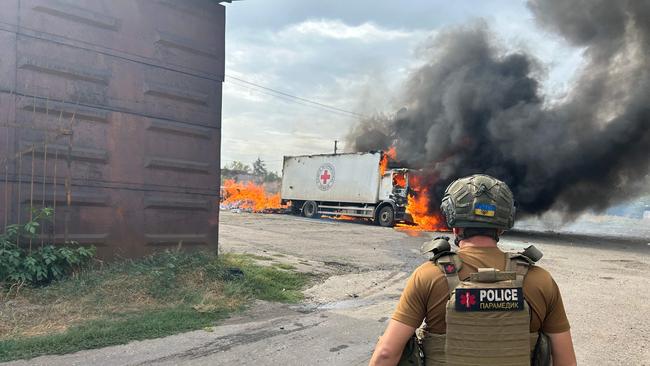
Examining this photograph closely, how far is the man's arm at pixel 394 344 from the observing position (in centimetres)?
179

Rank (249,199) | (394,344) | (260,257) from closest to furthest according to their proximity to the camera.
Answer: (394,344)
(260,257)
(249,199)

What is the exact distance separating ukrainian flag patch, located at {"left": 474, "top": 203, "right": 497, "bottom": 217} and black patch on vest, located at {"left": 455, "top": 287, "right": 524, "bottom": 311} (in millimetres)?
305

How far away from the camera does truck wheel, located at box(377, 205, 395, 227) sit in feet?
69.6

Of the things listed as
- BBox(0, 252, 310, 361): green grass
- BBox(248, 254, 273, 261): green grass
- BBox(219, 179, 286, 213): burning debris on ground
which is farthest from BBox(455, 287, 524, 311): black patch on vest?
BBox(219, 179, 286, 213): burning debris on ground

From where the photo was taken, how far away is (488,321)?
5.57ft

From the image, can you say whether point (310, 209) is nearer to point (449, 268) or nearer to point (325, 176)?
point (325, 176)

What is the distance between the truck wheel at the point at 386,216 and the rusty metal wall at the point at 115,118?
1492cm

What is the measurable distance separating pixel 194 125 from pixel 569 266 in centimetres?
874

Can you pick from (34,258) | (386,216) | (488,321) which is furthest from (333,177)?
(488,321)

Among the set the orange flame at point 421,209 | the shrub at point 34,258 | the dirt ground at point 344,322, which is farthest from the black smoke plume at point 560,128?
the shrub at point 34,258

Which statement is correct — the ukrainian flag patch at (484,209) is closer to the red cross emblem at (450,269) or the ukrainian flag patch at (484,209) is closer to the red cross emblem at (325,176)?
the red cross emblem at (450,269)

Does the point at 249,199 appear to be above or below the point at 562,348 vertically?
below

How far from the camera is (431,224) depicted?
2111cm

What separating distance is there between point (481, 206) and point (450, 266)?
28 centimetres
